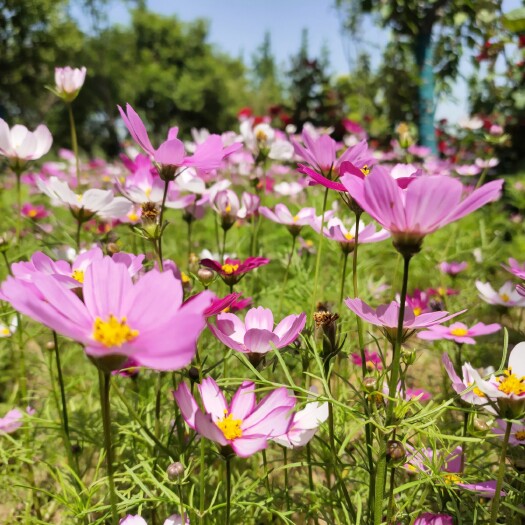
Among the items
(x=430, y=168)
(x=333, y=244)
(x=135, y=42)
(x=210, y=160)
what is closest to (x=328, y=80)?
(x=430, y=168)

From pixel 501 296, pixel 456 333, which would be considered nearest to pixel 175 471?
pixel 456 333

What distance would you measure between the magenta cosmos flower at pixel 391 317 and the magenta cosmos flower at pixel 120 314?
0.61 feet

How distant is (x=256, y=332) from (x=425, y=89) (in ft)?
10.9

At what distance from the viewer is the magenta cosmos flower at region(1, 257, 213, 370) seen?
32 centimetres

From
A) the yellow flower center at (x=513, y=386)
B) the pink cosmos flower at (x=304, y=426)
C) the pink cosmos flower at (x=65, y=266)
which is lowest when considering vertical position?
the pink cosmos flower at (x=304, y=426)

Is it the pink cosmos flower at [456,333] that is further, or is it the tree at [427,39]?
the tree at [427,39]

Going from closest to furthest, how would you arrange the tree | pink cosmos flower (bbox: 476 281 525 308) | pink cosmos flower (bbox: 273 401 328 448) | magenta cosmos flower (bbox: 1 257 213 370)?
magenta cosmos flower (bbox: 1 257 213 370)
pink cosmos flower (bbox: 273 401 328 448)
pink cosmos flower (bbox: 476 281 525 308)
the tree

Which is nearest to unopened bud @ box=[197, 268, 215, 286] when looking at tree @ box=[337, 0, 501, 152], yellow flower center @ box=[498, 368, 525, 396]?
yellow flower center @ box=[498, 368, 525, 396]

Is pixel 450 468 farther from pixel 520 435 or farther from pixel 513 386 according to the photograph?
pixel 513 386

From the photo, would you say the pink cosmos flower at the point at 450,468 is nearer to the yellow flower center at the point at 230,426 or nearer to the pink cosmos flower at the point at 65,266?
the yellow flower center at the point at 230,426

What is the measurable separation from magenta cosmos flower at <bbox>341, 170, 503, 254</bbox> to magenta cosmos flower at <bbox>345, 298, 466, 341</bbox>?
9 cm

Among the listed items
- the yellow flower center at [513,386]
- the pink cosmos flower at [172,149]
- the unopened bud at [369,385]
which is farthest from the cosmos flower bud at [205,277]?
the yellow flower center at [513,386]

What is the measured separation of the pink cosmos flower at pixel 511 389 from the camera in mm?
458

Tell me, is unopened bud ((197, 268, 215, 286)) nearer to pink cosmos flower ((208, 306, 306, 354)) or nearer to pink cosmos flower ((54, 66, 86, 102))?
pink cosmos flower ((208, 306, 306, 354))
